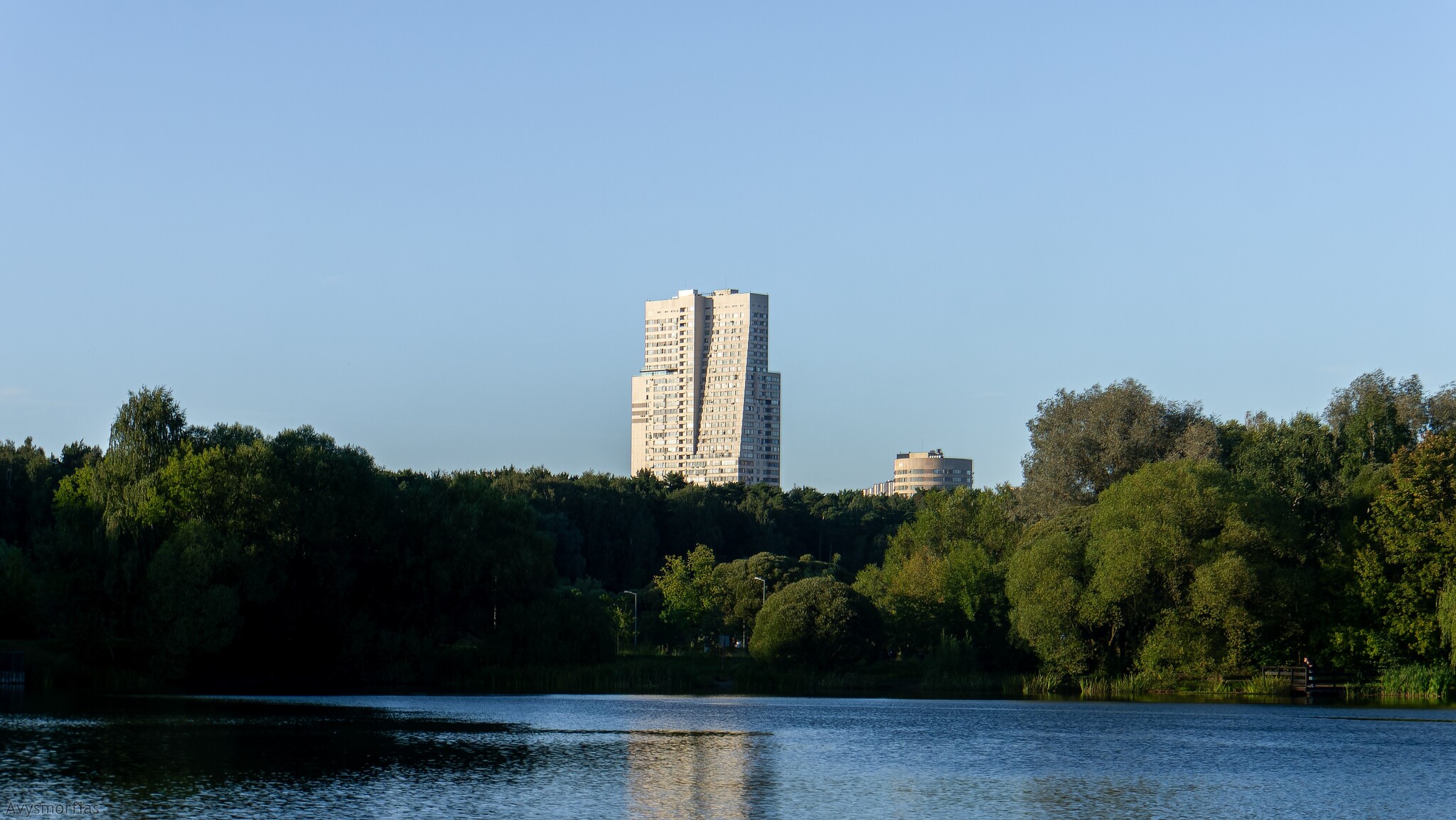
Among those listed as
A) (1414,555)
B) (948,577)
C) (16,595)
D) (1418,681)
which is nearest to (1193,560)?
(1414,555)

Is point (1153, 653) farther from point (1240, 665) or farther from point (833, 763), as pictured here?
point (833, 763)

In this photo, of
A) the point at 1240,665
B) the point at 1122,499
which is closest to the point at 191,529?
the point at 1122,499

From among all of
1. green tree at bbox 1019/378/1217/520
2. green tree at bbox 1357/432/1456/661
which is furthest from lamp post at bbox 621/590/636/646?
green tree at bbox 1357/432/1456/661

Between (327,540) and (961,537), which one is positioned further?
(961,537)

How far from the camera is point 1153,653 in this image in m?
75.2

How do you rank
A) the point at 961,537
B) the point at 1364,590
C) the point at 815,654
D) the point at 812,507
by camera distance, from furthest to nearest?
the point at 812,507 → the point at 961,537 → the point at 815,654 → the point at 1364,590

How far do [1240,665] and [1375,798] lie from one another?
43.5 meters

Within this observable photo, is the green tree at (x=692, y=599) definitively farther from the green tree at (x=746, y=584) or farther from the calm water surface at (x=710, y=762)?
the calm water surface at (x=710, y=762)

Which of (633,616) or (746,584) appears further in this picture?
(633,616)

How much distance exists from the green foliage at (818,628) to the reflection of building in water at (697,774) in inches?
1509

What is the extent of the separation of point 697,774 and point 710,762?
2.96 meters

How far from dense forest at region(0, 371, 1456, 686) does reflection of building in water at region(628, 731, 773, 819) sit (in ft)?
116

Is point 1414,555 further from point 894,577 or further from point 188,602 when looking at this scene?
point 188,602

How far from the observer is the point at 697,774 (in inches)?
1423
